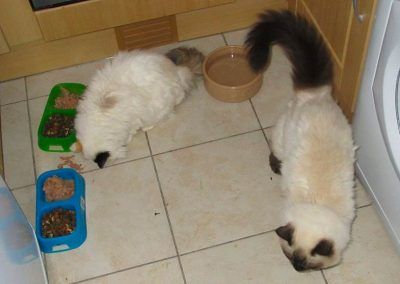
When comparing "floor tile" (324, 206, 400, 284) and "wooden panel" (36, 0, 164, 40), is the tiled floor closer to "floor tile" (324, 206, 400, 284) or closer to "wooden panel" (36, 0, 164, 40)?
"floor tile" (324, 206, 400, 284)

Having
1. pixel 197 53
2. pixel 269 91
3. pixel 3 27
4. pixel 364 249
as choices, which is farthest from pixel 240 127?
pixel 3 27

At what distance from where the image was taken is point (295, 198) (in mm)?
1637

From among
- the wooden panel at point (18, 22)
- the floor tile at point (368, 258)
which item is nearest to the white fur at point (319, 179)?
the floor tile at point (368, 258)

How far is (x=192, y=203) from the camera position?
197 centimetres

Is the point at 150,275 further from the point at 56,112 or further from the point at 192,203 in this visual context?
the point at 56,112

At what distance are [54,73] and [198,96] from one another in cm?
80

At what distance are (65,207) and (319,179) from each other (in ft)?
3.33

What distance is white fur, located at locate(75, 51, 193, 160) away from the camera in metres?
2.02

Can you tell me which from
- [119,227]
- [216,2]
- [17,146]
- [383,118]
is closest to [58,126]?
[17,146]

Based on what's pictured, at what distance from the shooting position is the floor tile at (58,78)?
Answer: 8.04 feet

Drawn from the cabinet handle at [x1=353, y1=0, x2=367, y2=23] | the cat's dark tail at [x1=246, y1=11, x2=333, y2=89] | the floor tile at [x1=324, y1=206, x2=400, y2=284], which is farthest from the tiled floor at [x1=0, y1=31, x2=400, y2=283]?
the cabinet handle at [x1=353, y1=0, x2=367, y2=23]

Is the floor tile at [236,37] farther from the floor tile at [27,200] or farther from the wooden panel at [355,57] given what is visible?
the floor tile at [27,200]

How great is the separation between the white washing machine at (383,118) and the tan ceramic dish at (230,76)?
59 cm

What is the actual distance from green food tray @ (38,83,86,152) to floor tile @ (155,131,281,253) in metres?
0.42
